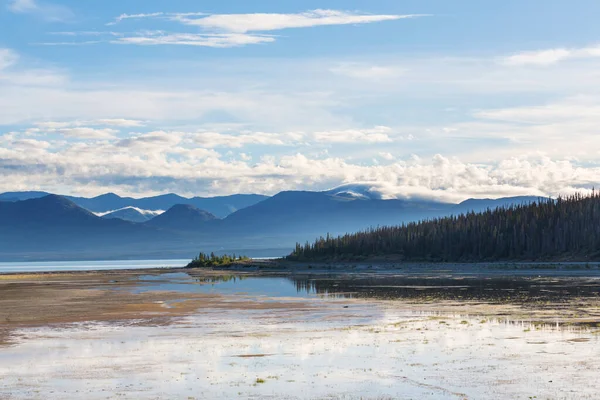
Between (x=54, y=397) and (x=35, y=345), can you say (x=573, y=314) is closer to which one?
(x=35, y=345)

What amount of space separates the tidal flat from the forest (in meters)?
84.7

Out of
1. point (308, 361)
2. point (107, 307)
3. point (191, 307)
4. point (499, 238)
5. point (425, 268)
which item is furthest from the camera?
point (499, 238)

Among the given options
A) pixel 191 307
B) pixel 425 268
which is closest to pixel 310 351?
pixel 191 307

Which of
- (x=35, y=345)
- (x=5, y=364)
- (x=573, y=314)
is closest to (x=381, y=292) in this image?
→ (x=573, y=314)

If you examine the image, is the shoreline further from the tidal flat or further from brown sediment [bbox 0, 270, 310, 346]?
the tidal flat

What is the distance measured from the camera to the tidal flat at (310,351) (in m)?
20.5

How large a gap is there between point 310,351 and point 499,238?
115 meters

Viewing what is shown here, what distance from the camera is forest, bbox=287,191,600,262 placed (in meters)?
128

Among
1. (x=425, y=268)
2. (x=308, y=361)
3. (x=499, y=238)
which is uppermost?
(x=499, y=238)

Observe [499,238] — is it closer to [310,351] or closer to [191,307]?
[191,307]

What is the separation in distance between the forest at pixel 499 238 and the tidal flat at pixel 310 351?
84.7 m

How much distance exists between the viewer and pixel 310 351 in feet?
88.4

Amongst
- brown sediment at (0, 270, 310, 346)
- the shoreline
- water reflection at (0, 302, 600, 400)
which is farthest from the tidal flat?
the shoreline

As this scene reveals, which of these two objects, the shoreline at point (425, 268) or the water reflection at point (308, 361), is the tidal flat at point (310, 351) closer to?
the water reflection at point (308, 361)
